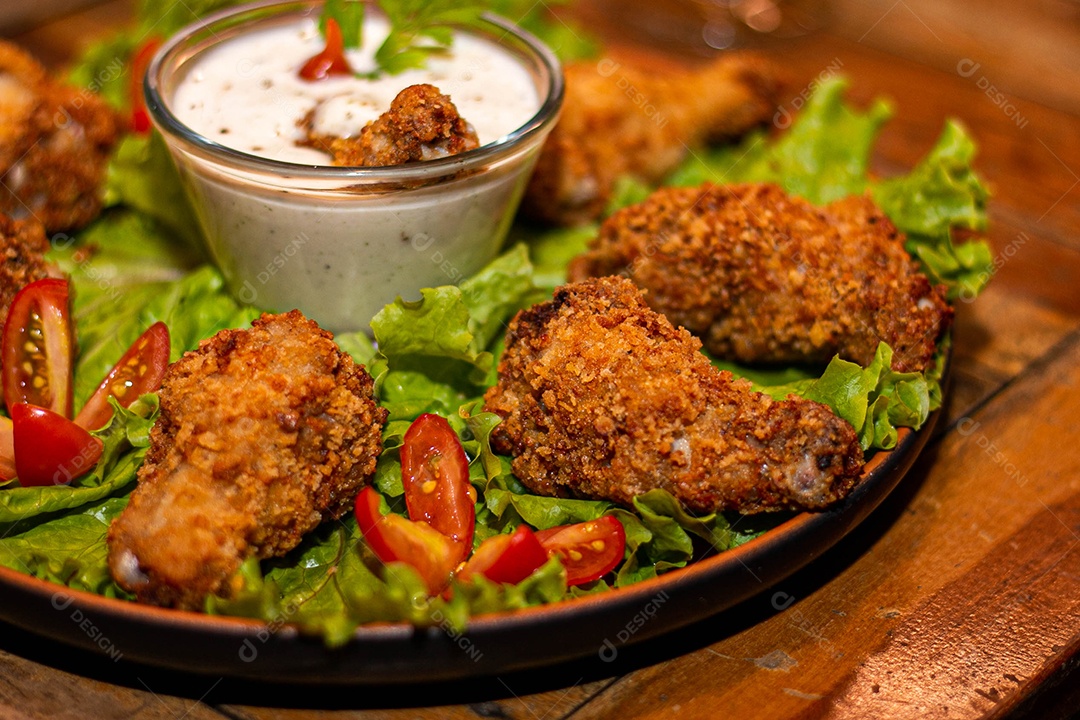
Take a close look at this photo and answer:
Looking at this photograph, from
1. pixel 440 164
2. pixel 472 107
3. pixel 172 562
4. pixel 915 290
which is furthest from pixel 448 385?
pixel 915 290

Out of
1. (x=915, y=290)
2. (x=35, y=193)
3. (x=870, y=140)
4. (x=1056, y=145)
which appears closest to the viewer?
(x=915, y=290)

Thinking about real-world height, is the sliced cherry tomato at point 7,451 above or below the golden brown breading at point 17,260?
below

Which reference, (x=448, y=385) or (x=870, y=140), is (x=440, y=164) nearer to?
(x=448, y=385)

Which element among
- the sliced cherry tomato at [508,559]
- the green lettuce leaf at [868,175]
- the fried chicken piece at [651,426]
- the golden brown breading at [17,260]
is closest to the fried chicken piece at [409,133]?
the fried chicken piece at [651,426]

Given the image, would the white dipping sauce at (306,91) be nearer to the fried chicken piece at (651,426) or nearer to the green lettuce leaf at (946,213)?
the fried chicken piece at (651,426)

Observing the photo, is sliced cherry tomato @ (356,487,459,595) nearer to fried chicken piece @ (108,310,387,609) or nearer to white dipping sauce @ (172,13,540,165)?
fried chicken piece @ (108,310,387,609)
